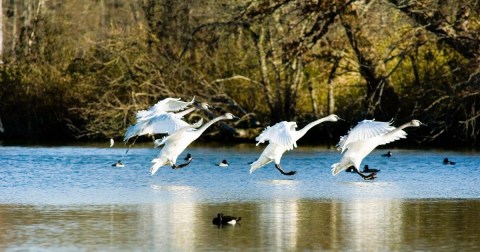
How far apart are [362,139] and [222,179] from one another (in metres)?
2.44

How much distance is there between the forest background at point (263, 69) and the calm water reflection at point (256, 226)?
13.0m

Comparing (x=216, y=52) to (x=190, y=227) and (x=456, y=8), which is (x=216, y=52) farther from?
(x=190, y=227)

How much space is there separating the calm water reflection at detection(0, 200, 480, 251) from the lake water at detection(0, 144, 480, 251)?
11 millimetres

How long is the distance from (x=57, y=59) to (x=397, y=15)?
12.0 m

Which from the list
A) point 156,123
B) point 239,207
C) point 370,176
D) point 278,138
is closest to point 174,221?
point 239,207

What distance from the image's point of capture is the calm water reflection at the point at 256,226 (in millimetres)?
10500

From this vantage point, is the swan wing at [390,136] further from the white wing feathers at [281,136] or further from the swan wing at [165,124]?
the swan wing at [165,124]

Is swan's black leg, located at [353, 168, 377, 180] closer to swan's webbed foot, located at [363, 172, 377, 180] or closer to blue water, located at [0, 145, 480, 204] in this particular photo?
swan's webbed foot, located at [363, 172, 377, 180]

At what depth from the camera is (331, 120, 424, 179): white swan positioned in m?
17.0

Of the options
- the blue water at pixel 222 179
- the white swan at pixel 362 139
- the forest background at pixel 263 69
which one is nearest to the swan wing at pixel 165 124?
the blue water at pixel 222 179

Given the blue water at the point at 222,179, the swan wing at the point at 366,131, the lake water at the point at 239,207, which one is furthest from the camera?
the swan wing at the point at 366,131

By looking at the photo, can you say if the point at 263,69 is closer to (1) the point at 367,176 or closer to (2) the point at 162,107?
(2) the point at 162,107

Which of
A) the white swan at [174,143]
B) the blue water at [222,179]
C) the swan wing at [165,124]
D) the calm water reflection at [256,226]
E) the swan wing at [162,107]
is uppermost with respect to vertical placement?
the swan wing at [162,107]

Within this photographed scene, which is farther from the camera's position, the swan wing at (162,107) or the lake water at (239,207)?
the swan wing at (162,107)
